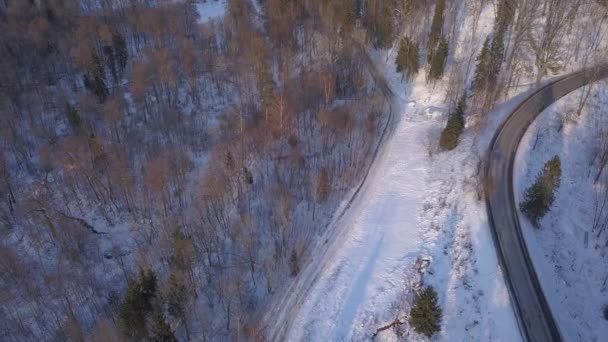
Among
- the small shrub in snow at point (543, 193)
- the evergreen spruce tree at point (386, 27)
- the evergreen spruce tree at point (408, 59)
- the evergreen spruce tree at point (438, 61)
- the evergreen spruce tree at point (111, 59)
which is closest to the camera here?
the small shrub in snow at point (543, 193)

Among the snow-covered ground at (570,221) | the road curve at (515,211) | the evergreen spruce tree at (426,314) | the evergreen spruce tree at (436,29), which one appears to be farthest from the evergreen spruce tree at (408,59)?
the evergreen spruce tree at (426,314)

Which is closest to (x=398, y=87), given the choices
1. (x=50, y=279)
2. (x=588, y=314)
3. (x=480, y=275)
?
(x=480, y=275)

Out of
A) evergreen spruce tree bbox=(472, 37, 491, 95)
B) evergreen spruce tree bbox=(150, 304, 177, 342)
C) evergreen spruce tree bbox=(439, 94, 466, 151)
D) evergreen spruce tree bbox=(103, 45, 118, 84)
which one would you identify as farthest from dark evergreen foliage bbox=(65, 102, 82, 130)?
evergreen spruce tree bbox=(472, 37, 491, 95)

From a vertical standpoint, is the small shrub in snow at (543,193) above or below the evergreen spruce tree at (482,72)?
below

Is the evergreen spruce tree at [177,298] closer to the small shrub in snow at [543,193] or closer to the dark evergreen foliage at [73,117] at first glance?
the small shrub in snow at [543,193]

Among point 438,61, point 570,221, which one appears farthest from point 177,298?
point 438,61

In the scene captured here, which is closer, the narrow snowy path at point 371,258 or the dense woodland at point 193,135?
the narrow snowy path at point 371,258

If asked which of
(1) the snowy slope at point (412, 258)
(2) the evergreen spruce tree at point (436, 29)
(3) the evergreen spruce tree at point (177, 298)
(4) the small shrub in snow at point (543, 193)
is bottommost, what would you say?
(3) the evergreen spruce tree at point (177, 298)

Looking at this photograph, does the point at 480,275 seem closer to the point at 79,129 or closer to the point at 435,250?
the point at 435,250
